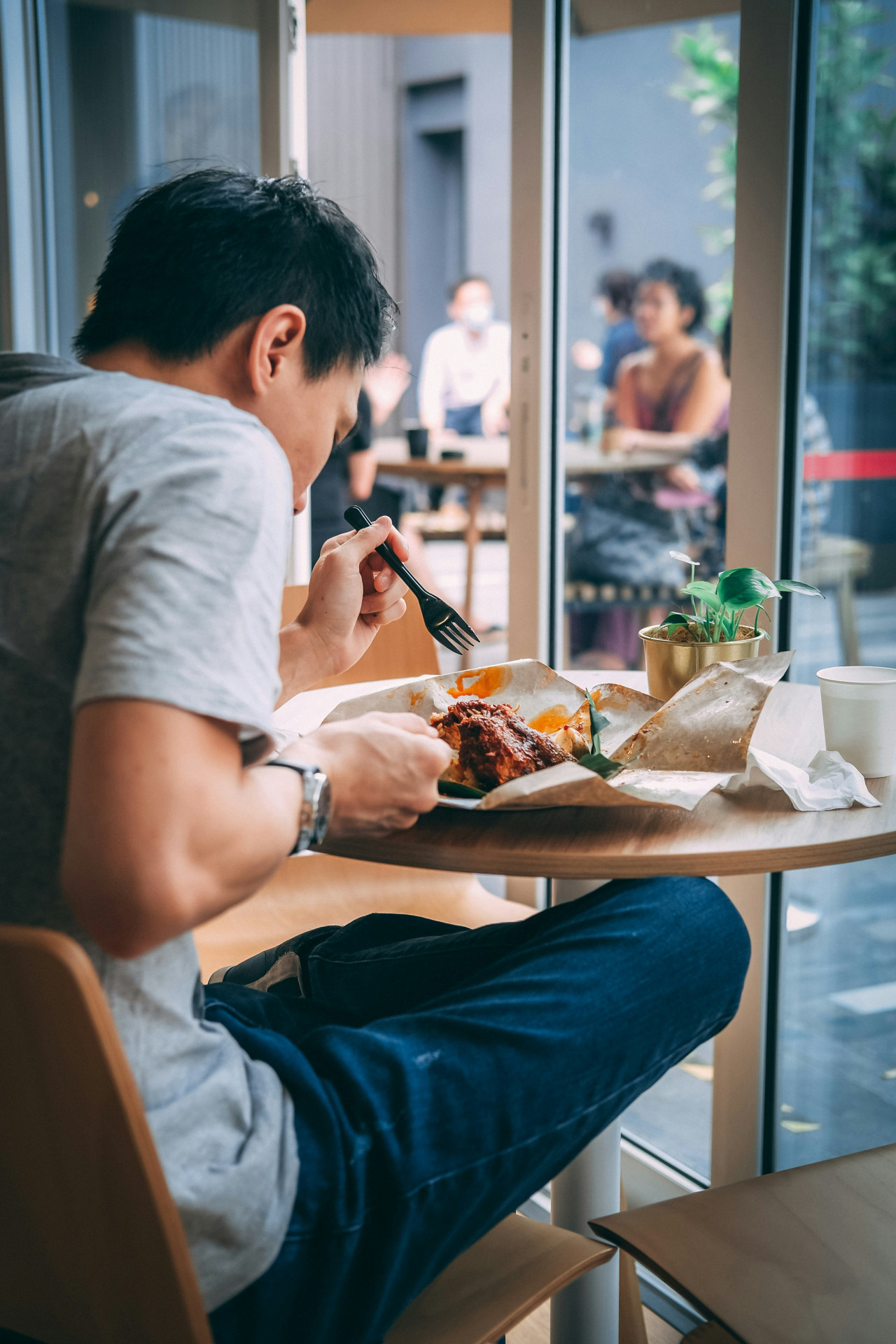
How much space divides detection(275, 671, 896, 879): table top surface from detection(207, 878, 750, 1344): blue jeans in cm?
6

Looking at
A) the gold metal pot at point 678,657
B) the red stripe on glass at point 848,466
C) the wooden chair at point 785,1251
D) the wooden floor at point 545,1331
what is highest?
the red stripe on glass at point 848,466

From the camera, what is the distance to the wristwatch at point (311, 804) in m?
0.76

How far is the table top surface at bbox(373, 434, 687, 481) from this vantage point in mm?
3357

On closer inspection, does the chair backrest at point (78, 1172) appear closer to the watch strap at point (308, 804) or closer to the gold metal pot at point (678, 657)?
the watch strap at point (308, 804)

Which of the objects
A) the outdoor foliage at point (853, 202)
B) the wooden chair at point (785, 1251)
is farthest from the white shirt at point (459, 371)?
the wooden chair at point (785, 1251)

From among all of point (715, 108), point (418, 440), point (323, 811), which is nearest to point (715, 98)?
point (715, 108)

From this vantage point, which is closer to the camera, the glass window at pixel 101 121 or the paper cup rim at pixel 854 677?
the paper cup rim at pixel 854 677

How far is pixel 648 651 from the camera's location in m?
1.20

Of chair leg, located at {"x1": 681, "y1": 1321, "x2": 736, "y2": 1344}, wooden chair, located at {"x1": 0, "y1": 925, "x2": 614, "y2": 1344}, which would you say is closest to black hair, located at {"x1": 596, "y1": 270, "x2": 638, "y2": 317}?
chair leg, located at {"x1": 681, "y1": 1321, "x2": 736, "y2": 1344}

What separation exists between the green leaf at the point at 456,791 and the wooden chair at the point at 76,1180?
426mm

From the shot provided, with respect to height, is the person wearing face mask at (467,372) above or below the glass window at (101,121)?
below

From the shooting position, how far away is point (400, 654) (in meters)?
A: 1.76

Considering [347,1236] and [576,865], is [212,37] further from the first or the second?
[347,1236]

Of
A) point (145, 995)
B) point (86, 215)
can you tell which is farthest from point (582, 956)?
point (86, 215)
